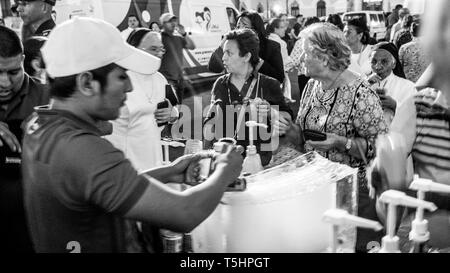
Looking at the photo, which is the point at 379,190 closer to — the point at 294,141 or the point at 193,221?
the point at 193,221

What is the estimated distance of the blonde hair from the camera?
201cm

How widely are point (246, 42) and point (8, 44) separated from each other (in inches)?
52.3

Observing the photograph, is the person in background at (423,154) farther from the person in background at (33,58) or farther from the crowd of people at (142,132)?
the person in background at (33,58)

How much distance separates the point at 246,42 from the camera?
2674mm

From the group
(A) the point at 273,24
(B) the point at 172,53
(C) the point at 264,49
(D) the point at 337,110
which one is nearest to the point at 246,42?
(D) the point at 337,110

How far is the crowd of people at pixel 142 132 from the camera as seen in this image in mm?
1026

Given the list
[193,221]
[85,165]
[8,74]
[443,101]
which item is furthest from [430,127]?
[8,74]

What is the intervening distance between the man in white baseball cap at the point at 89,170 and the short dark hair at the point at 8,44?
2.80 ft

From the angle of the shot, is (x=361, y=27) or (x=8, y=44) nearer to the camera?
(x=8, y=44)

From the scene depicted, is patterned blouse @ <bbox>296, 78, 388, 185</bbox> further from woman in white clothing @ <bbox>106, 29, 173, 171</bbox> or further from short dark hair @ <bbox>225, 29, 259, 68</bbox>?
woman in white clothing @ <bbox>106, 29, 173, 171</bbox>

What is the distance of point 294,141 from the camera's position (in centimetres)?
201

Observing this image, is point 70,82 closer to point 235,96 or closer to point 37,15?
point 235,96

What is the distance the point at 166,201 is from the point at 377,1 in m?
19.7

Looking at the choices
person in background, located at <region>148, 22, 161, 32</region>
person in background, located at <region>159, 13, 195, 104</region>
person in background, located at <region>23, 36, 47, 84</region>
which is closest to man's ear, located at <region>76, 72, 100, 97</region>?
person in background, located at <region>23, 36, 47, 84</region>
